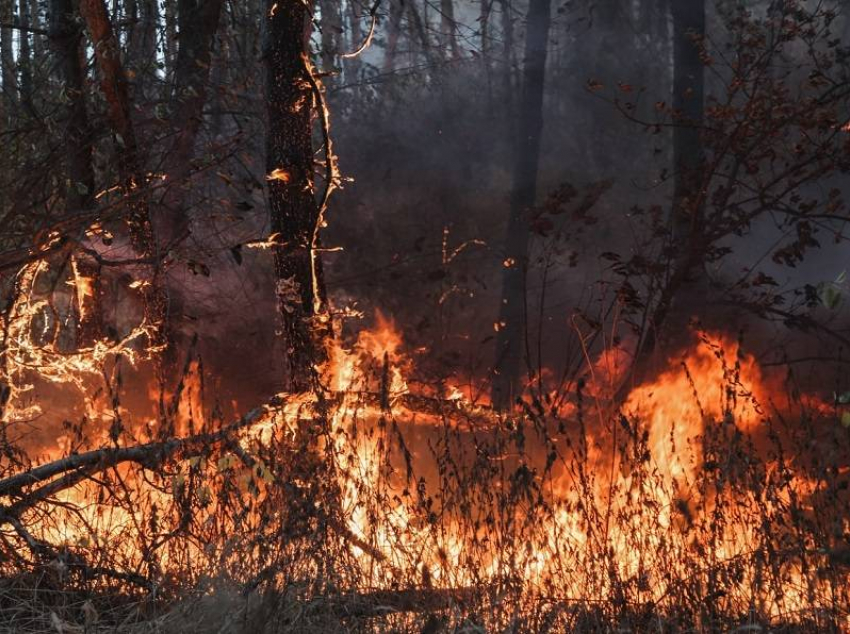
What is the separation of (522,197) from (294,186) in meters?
6.70

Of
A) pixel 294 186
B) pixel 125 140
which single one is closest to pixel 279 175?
pixel 294 186

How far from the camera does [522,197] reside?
486 inches

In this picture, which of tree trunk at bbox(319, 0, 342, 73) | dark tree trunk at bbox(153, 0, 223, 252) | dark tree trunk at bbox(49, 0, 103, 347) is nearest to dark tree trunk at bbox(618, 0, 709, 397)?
tree trunk at bbox(319, 0, 342, 73)

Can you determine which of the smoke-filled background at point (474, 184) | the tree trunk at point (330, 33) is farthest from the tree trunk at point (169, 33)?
the tree trunk at point (330, 33)

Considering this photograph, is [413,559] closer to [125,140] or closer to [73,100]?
[125,140]

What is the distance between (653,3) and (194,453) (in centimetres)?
1723

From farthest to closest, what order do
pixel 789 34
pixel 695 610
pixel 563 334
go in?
pixel 563 334, pixel 789 34, pixel 695 610

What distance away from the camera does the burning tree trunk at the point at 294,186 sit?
601 centimetres

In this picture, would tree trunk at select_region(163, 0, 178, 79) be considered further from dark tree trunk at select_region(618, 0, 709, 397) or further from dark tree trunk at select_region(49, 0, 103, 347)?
dark tree trunk at select_region(618, 0, 709, 397)

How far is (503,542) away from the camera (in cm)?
407

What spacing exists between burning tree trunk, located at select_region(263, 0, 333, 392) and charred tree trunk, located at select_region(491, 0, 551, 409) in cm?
603

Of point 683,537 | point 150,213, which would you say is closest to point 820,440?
point 683,537

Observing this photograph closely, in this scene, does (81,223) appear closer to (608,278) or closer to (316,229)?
(316,229)

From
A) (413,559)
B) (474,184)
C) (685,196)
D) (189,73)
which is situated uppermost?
(474,184)
